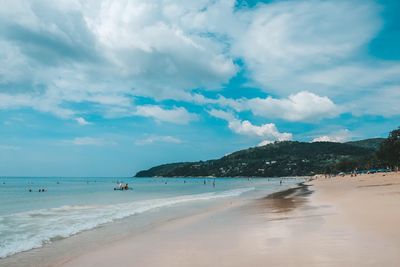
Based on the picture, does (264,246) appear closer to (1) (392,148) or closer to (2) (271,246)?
(2) (271,246)

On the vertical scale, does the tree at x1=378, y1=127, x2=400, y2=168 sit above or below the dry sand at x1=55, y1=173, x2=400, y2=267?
above

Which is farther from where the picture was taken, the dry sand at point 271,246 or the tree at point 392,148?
the tree at point 392,148

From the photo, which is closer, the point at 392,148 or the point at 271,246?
the point at 271,246

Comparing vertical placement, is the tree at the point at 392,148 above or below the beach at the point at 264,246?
above

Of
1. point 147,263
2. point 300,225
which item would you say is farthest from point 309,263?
point 300,225

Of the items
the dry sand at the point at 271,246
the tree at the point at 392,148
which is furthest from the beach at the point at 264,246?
the tree at the point at 392,148

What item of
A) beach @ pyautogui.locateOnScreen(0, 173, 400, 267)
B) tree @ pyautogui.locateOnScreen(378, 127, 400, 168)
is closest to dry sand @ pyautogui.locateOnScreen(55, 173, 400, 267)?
beach @ pyautogui.locateOnScreen(0, 173, 400, 267)

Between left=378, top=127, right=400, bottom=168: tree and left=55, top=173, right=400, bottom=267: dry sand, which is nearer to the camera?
left=55, top=173, right=400, bottom=267: dry sand

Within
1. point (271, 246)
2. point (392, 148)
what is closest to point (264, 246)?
point (271, 246)

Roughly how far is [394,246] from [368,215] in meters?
7.08

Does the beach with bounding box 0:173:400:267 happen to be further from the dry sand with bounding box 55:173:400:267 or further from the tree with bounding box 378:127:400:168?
the tree with bounding box 378:127:400:168

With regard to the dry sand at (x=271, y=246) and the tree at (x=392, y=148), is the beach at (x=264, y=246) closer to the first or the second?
the dry sand at (x=271, y=246)

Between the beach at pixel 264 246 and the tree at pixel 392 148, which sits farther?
the tree at pixel 392 148

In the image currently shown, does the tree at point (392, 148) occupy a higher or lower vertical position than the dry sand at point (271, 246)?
higher
